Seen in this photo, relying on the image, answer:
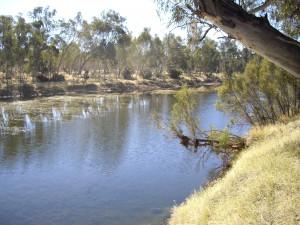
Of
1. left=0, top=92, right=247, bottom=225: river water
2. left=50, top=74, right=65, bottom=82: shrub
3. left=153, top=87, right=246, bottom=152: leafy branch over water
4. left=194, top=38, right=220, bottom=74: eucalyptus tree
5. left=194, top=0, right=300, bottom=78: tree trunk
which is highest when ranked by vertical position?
left=194, top=38, right=220, bottom=74: eucalyptus tree

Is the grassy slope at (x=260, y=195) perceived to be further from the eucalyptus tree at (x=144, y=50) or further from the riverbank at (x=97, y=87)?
the eucalyptus tree at (x=144, y=50)

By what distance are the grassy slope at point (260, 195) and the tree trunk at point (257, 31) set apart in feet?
4.77

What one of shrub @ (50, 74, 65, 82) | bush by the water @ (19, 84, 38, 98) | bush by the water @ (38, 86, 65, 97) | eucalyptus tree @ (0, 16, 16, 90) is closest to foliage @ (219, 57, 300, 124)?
bush by the water @ (19, 84, 38, 98)

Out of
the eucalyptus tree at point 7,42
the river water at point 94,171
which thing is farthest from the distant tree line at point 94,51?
the river water at point 94,171

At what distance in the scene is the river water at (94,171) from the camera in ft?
37.8

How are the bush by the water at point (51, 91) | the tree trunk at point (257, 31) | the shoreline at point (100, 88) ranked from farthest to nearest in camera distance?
the bush by the water at point (51, 91) → the shoreline at point (100, 88) → the tree trunk at point (257, 31)

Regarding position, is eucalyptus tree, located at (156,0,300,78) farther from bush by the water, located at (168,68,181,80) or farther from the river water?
bush by the water, located at (168,68,181,80)

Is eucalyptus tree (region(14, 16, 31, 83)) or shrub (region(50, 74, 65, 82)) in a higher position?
eucalyptus tree (region(14, 16, 31, 83))

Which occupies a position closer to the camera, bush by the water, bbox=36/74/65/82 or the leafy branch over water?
the leafy branch over water

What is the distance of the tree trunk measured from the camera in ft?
21.0

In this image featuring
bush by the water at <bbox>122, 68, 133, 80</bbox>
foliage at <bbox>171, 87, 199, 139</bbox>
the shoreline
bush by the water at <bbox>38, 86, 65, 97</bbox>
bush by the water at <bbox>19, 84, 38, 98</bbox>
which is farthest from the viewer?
bush by the water at <bbox>122, 68, 133, 80</bbox>

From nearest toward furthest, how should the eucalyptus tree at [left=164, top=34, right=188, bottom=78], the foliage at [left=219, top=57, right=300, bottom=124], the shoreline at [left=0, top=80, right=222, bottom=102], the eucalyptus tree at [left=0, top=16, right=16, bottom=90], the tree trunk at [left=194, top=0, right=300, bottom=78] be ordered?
the tree trunk at [left=194, top=0, right=300, bottom=78] → the foliage at [left=219, top=57, right=300, bottom=124] → the eucalyptus tree at [left=0, top=16, right=16, bottom=90] → the shoreline at [left=0, top=80, right=222, bottom=102] → the eucalyptus tree at [left=164, top=34, right=188, bottom=78]

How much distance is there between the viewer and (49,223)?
10.9 metres

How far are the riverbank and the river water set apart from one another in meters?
18.6
